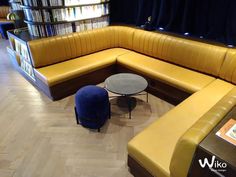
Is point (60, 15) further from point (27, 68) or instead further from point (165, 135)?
point (165, 135)

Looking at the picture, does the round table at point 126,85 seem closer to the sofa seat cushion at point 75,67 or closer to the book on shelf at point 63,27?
the sofa seat cushion at point 75,67

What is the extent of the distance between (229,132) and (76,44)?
2610 mm

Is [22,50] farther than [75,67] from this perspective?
Yes

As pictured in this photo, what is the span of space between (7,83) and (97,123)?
2074 millimetres

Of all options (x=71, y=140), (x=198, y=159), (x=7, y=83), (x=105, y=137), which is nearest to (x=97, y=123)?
(x=105, y=137)

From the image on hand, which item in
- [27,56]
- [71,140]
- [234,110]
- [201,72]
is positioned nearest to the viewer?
[234,110]

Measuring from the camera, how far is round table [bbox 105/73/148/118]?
7.17ft

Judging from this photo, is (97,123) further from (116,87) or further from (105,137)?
(116,87)

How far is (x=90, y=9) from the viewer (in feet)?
10.5

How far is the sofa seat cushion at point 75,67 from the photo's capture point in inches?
101

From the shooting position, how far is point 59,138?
81.9 inches

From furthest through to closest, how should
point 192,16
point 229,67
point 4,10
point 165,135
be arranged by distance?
point 4,10 → point 192,16 → point 229,67 → point 165,135

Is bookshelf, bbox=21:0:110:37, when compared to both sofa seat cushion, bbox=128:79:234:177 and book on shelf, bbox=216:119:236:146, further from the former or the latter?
book on shelf, bbox=216:119:236:146

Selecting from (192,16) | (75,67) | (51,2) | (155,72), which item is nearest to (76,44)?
(75,67)
